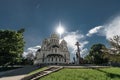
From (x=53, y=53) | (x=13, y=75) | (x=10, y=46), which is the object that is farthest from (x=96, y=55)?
(x=13, y=75)

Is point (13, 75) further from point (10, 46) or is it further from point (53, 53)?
Answer: point (53, 53)

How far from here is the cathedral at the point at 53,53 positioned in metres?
70.2

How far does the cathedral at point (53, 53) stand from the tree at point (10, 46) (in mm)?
31786

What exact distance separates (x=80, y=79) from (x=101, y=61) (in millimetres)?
47646

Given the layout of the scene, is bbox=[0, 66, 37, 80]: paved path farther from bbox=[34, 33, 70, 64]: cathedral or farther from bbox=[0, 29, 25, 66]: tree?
bbox=[34, 33, 70, 64]: cathedral

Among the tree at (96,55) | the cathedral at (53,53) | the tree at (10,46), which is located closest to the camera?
the tree at (10,46)

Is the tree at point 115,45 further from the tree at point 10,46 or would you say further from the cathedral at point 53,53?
the cathedral at point 53,53

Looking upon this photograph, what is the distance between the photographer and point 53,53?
7156cm

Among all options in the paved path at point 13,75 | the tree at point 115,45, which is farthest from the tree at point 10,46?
the tree at point 115,45

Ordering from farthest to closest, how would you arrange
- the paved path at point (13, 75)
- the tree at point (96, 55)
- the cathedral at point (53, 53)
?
the cathedral at point (53, 53) → the tree at point (96, 55) → the paved path at point (13, 75)

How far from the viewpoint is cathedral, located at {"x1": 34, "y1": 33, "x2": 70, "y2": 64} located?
7018 cm

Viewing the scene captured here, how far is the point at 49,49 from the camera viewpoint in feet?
243

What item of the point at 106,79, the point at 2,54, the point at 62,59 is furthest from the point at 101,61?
the point at 106,79

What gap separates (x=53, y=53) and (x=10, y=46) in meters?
36.5
